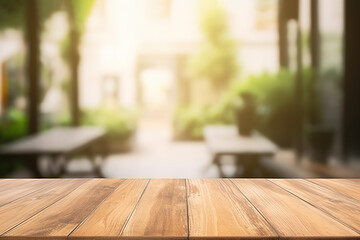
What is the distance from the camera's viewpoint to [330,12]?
313cm

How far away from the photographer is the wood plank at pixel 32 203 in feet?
3.07

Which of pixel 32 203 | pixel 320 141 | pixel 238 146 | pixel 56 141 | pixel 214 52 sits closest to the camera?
pixel 32 203

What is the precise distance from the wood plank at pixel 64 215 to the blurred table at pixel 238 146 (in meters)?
1.40

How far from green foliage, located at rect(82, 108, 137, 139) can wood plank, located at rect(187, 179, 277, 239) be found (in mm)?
1946

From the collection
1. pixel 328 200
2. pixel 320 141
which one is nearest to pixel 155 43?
pixel 320 141

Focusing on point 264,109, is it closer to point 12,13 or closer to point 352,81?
point 352,81

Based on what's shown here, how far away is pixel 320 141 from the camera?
3.19 m

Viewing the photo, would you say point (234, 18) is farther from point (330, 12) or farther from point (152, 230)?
point (152, 230)

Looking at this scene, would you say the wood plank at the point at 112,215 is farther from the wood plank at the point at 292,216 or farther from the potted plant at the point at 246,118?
the potted plant at the point at 246,118

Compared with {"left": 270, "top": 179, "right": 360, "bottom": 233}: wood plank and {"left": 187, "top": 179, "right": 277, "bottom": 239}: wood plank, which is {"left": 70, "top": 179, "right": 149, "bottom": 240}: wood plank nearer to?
{"left": 187, "top": 179, "right": 277, "bottom": 239}: wood plank

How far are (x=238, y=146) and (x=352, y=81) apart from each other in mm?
1367

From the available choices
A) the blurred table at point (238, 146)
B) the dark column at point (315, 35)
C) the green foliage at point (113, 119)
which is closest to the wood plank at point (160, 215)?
the blurred table at point (238, 146)

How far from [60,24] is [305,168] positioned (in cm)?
275

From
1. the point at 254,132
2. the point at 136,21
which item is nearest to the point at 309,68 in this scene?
the point at 254,132
